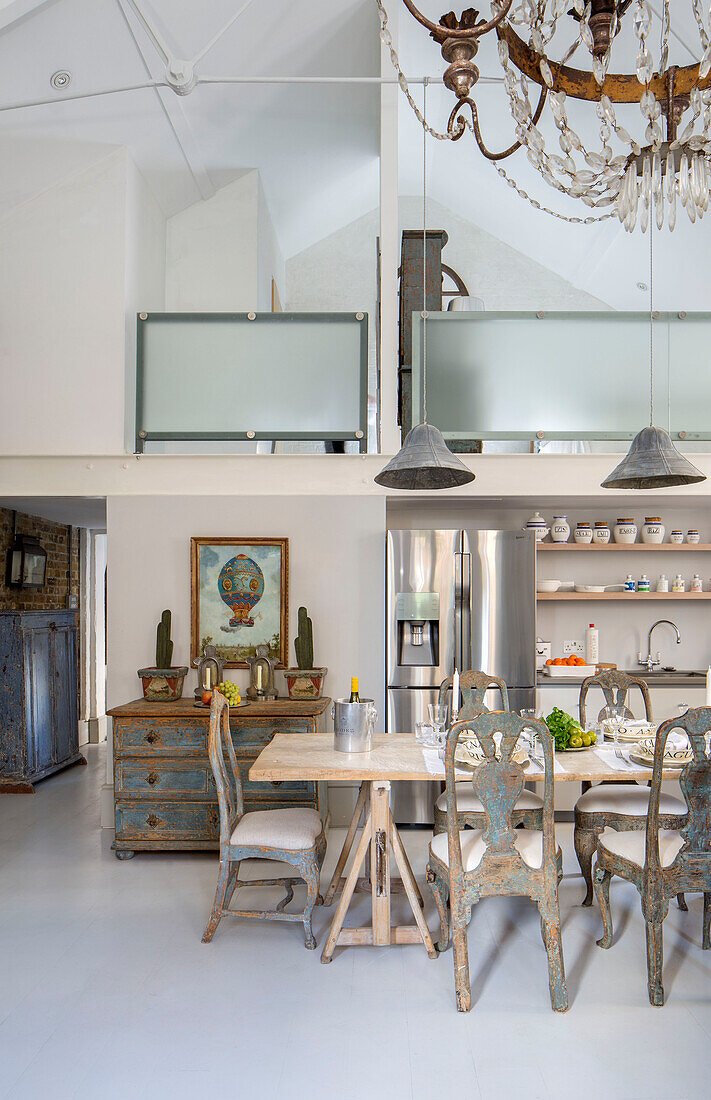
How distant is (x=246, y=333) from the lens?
504 cm

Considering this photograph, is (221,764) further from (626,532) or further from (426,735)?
(626,532)

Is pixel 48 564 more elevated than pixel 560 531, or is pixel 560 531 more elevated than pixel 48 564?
pixel 560 531

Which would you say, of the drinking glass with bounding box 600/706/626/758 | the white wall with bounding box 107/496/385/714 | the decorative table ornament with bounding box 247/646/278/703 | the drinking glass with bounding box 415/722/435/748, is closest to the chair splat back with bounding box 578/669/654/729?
the drinking glass with bounding box 600/706/626/758

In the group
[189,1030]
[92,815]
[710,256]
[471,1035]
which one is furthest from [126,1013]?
[710,256]

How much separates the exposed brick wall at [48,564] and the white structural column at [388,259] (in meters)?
3.27

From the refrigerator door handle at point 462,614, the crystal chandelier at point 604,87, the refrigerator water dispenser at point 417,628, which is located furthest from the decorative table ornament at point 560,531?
the crystal chandelier at point 604,87

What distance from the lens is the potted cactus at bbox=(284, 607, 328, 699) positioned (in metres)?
4.81

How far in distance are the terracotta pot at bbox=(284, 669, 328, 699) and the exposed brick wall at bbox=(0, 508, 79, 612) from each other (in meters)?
2.90

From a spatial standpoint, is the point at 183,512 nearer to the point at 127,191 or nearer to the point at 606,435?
the point at 127,191

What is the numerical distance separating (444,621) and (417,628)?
0.58ft

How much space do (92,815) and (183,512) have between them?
2.22 metres

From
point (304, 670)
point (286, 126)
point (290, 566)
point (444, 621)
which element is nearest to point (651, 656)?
point (444, 621)

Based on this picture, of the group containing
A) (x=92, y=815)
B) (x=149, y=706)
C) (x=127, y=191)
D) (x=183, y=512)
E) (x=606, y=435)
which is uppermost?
(x=127, y=191)

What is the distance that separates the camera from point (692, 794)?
9.34ft
